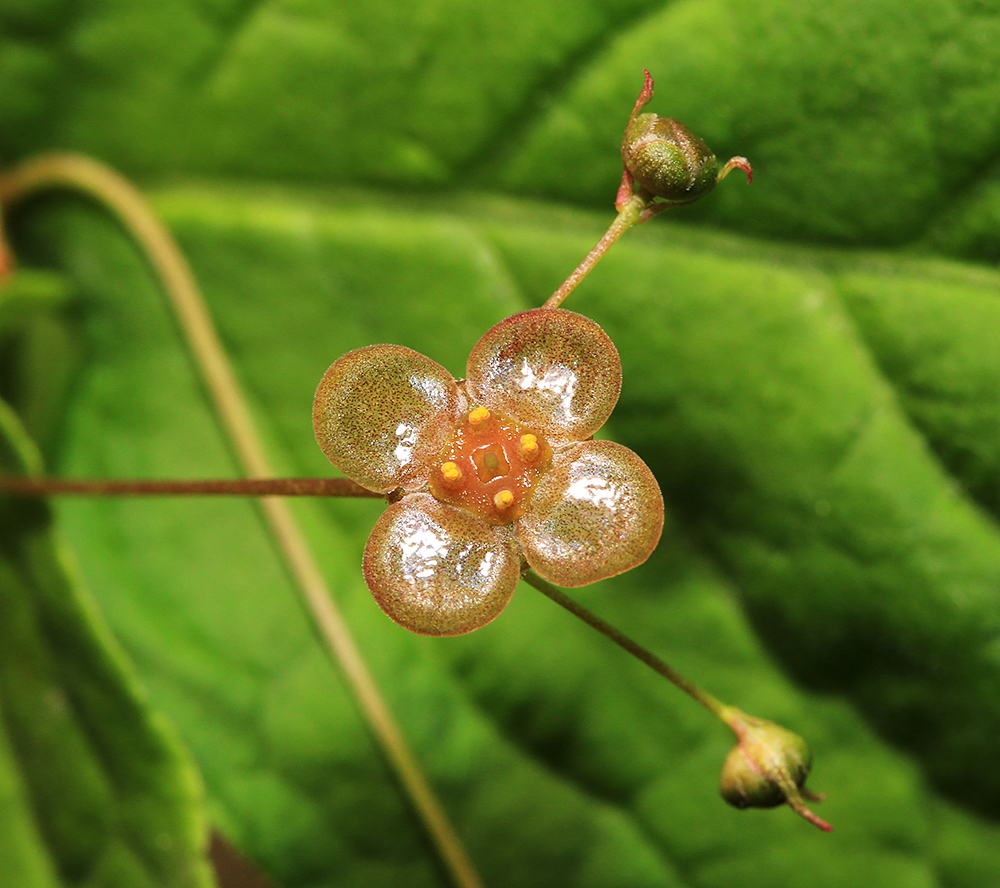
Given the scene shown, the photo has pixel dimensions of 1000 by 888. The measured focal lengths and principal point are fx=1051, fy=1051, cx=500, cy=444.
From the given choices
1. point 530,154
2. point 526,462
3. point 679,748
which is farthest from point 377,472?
point 679,748

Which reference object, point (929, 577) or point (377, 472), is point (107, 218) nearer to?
point (377, 472)

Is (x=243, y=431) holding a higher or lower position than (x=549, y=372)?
higher

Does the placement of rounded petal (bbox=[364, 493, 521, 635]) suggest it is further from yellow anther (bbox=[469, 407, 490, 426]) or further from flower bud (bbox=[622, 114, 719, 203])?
flower bud (bbox=[622, 114, 719, 203])

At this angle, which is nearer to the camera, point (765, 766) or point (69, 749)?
point (765, 766)

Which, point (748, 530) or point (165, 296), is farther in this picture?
point (165, 296)

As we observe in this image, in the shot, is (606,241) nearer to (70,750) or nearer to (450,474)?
(450,474)

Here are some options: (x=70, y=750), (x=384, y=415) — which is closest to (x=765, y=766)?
(x=384, y=415)
